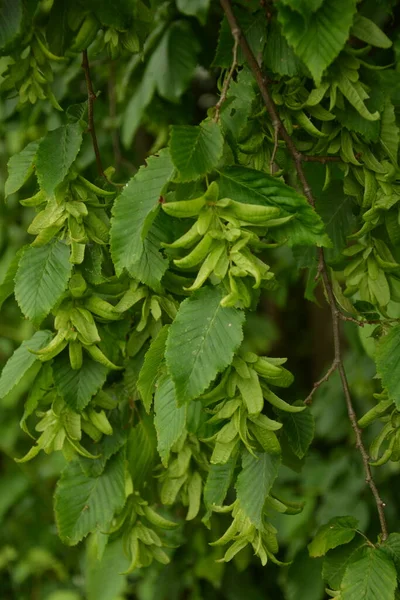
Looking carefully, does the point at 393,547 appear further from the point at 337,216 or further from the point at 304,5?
the point at 304,5

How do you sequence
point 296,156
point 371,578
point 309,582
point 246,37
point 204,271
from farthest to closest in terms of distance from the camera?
point 309,582 → point 246,37 → point 296,156 → point 371,578 → point 204,271

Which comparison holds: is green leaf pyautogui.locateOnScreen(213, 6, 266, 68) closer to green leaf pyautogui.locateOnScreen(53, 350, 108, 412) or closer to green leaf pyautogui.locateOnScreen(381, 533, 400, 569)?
green leaf pyautogui.locateOnScreen(53, 350, 108, 412)

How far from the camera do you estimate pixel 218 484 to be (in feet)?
4.25

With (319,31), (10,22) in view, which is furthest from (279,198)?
(10,22)

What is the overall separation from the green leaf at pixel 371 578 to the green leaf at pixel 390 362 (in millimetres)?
238

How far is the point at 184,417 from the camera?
118 cm

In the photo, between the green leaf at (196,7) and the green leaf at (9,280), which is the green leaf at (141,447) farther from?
the green leaf at (196,7)

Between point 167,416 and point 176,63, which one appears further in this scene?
point 176,63

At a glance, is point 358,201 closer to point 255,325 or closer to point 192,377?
point 192,377

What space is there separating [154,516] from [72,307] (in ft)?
1.41

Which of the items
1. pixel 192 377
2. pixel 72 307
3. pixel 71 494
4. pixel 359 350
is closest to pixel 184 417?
pixel 192 377

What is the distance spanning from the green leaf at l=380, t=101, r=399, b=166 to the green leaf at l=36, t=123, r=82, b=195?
19.2 inches

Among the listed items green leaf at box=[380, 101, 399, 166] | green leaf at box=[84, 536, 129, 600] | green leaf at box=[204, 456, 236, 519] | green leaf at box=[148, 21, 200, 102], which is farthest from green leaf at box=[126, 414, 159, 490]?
green leaf at box=[148, 21, 200, 102]

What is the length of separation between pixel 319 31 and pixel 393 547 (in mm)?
778
